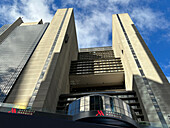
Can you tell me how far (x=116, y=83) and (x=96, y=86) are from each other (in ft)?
37.6

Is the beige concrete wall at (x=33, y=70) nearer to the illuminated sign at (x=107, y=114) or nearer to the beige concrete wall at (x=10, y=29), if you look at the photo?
the illuminated sign at (x=107, y=114)

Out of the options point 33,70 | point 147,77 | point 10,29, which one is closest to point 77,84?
point 33,70

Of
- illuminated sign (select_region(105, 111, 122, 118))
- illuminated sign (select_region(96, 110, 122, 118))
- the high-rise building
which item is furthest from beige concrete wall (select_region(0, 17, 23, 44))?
illuminated sign (select_region(105, 111, 122, 118))

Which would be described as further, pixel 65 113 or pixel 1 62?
pixel 1 62

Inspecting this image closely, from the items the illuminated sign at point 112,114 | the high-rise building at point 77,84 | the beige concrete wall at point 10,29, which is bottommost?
the illuminated sign at point 112,114

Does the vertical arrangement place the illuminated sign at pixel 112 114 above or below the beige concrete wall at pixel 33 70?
below

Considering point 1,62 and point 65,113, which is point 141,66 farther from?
point 1,62

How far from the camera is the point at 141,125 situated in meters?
27.3

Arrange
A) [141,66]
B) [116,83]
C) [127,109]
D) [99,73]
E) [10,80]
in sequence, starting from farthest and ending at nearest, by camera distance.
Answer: [116,83]
[99,73]
[141,66]
[10,80]
[127,109]

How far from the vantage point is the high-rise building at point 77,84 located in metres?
26.2

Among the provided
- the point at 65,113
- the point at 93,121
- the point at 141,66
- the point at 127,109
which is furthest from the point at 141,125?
the point at 141,66

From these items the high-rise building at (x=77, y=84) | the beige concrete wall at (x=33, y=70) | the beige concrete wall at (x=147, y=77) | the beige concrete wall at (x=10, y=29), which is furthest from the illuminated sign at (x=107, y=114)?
the beige concrete wall at (x=10, y=29)

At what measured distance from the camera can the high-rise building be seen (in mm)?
26172

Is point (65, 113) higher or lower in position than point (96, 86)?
lower
